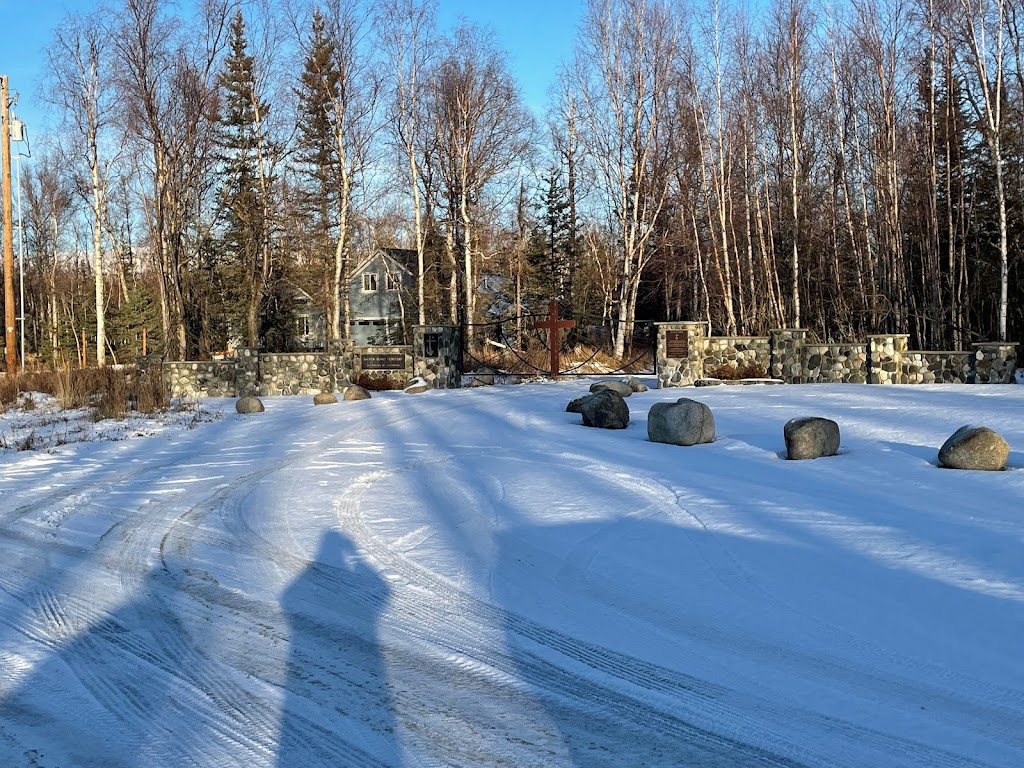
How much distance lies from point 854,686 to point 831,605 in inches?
39.9

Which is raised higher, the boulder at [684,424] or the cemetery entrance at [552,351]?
the cemetery entrance at [552,351]

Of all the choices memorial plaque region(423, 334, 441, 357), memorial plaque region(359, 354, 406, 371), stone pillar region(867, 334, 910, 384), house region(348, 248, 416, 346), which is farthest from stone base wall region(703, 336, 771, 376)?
house region(348, 248, 416, 346)

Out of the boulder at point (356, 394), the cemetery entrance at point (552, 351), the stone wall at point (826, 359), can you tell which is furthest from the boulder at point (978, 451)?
the cemetery entrance at point (552, 351)

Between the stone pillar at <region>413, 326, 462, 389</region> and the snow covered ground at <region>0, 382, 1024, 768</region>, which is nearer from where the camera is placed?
the snow covered ground at <region>0, 382, 1024, 768</region>

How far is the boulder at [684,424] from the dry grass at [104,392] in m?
9.91

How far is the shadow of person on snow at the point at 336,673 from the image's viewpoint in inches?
114

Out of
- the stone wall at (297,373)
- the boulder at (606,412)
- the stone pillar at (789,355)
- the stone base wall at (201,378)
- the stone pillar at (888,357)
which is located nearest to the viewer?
the boulder at (606,412)

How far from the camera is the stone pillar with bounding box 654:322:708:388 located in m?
18.5

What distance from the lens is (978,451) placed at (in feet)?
24.8

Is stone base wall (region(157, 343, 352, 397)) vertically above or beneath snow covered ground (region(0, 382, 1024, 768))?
above

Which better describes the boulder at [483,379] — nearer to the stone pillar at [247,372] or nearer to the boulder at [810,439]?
the stone pillar at [247,372]

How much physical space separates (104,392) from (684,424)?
38.5ft

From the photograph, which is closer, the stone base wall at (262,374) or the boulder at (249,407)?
the boulder at (249,407)

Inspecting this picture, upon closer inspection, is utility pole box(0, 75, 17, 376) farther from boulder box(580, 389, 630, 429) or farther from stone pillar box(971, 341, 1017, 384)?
stone pillar box(971, 341, 1017, 384)
